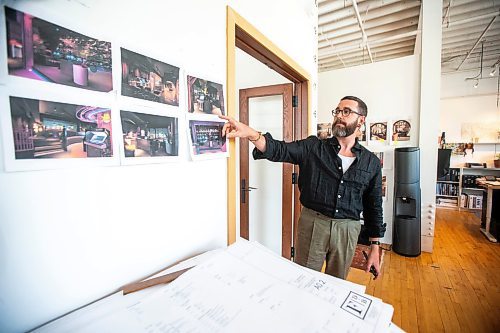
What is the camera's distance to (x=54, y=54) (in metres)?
0.53

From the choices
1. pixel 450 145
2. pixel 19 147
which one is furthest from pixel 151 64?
pixel 450 145

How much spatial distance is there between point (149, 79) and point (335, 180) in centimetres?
118

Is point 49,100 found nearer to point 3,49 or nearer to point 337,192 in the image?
point 3,49

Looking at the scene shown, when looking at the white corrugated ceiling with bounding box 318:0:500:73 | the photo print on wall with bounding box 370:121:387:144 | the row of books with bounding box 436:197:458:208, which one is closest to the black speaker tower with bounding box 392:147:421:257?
the photo print on wall with bounding box 370:121:387:144

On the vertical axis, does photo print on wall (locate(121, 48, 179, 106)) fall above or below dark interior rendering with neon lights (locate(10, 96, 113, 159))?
above

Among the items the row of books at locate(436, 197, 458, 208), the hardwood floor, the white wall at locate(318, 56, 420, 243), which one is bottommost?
the hardwood floor

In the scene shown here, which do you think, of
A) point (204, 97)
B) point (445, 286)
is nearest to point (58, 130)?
point (204, 97)

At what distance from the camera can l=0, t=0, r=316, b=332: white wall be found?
19.8 inches

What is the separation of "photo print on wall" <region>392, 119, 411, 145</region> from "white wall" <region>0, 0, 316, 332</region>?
335cm

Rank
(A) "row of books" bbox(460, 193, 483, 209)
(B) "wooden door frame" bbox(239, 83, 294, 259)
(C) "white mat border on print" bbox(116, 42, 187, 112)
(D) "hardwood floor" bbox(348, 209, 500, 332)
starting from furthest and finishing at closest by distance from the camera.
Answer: (A) "row of books" bbox(460, 193, 483, 209)
(B) "wooden door frame" bbox(239, 83, 294, 259)
(D) "hardwood floor" bbox(348, 209, 500, 332)
(C) "white mat border on print" bbox(116, 42, 187, 112)

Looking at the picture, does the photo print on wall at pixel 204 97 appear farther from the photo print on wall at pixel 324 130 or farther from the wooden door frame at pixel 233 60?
the photo print on wall at pixel 324 130

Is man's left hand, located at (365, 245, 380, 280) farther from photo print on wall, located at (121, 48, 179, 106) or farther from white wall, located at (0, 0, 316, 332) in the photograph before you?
photo print on wall, located at (121, 48, 179, 106)

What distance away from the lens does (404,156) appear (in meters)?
3.13

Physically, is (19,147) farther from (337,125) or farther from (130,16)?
(337,125)
